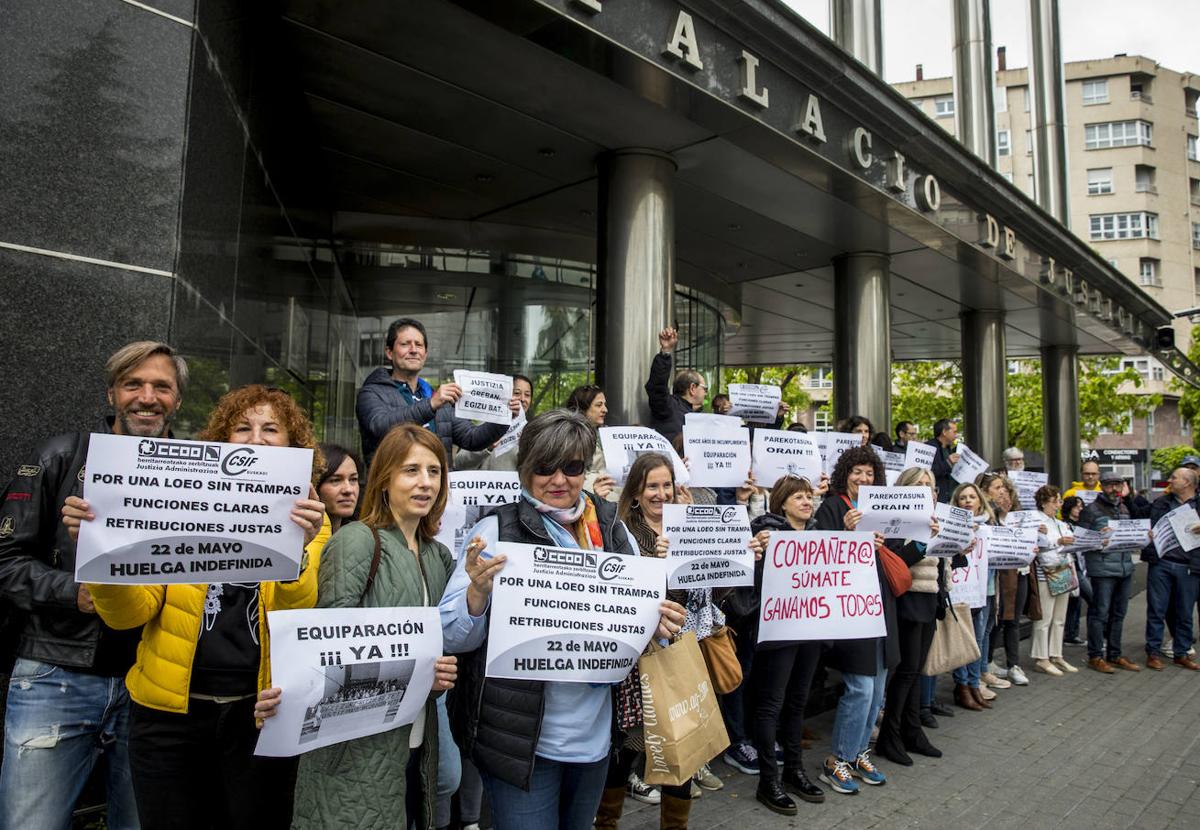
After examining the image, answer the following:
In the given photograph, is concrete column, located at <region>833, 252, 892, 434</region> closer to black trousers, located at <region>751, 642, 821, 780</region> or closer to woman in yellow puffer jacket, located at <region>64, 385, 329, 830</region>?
black trousers, located at <region>751, 642, 821, 780</region>

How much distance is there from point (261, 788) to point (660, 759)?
1443mm

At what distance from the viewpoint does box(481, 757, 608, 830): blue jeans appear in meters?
2.87

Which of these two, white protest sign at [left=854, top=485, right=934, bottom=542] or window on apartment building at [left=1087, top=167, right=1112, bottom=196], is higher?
window on apartment building at [left=1087, top=167, right=1112, bottom=196]

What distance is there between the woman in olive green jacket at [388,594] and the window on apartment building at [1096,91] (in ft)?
228

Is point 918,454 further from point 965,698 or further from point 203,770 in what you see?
point 203,770

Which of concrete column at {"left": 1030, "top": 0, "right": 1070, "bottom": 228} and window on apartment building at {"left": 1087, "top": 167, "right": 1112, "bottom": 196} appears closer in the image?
concrete column at {"left": 1030, "top": 0, "right": 1070, "bottom": 228}

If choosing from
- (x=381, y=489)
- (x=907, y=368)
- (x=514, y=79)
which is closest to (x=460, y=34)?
(x=514, y=79)

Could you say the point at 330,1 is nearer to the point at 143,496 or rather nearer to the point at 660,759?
the point at 143,496

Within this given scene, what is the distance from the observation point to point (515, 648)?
9.23 feet

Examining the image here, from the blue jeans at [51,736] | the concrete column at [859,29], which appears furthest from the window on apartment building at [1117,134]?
the blue jeans at [51,736]

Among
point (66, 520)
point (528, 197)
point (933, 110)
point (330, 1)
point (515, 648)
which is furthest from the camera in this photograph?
point (933, 110)

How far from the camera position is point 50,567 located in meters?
2.71

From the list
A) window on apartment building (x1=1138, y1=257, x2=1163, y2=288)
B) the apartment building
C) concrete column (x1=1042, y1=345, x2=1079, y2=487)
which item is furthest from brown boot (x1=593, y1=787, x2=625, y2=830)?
window on apartment building (x1=1138, y1=257, x2=1163, y2=288)

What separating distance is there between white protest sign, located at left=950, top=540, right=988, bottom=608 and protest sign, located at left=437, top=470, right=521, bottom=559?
385 cm
